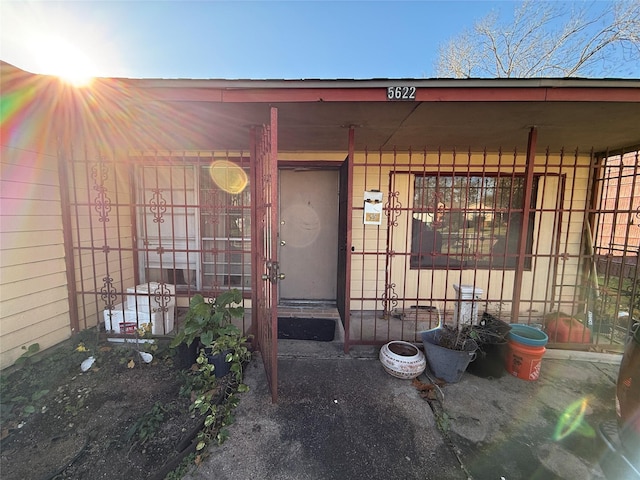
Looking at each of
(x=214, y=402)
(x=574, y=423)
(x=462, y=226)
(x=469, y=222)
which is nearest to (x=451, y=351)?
(x=574, y=423)

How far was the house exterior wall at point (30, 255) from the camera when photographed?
2.25m

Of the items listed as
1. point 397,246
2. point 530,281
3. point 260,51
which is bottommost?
point 530,281

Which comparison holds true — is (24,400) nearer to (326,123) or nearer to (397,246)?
(326,123)

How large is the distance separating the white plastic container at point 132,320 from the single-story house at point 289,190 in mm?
22

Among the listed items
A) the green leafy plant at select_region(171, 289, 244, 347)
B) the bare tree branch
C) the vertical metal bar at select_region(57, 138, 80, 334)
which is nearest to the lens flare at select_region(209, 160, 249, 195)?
the vertical metal bar at select_region(57, 138, 80, 334)

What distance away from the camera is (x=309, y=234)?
4098 mm

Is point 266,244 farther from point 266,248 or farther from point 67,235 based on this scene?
point 67,235

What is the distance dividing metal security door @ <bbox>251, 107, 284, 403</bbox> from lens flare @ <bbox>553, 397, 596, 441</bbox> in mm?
2086

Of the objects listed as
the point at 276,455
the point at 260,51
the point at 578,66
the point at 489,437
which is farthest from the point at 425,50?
the point at 276,455

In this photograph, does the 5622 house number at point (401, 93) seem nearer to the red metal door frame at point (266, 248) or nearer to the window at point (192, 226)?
the red metal door frame at point (266, 248)

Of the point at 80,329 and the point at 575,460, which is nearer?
the point at 575,460

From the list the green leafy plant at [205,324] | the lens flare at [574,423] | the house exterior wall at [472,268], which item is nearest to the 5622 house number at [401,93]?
the house exterior wall at [472,268]

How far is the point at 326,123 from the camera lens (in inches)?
103

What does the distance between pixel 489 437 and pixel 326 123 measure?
285 cm
